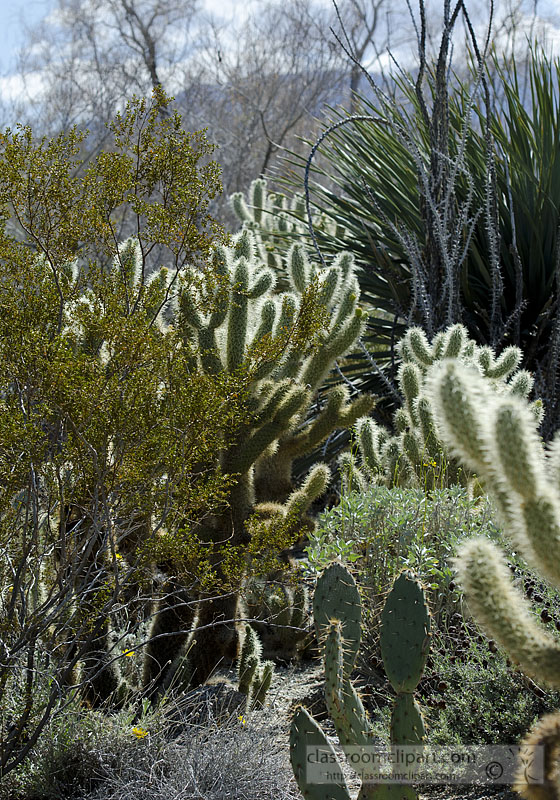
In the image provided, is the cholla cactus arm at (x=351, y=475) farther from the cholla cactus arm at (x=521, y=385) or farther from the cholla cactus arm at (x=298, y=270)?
the cholla cactus arm at (x=298, y=270)

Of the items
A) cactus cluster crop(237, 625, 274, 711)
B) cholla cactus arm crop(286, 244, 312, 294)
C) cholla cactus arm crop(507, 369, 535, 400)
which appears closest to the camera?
cactus cluster crop(237, 625, 274, 711)

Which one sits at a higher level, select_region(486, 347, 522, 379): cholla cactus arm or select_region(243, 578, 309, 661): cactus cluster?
select_region(486, 347, 522, 379): cholla cactus arm

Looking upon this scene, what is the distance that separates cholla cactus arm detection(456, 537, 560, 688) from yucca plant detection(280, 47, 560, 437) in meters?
4.02

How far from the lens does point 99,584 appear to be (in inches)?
136

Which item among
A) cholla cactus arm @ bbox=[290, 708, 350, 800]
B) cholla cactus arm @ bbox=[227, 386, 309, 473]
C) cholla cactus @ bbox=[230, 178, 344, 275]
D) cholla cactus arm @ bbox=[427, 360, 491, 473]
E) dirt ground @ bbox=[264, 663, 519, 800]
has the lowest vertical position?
dirt ground @ bbox=[264, 663, 519, 800]

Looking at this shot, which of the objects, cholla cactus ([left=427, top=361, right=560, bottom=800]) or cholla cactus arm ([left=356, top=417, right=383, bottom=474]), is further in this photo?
cholla cactus arm ([left=356, top=417, right=383, bottom=474])

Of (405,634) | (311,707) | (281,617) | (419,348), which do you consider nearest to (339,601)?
(405,634)

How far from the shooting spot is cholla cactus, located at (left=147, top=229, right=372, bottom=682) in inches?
143

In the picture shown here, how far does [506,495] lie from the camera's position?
1.74m

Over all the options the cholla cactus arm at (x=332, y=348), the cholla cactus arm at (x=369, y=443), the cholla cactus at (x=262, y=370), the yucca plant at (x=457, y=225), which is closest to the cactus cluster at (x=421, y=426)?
the cholla cactus arm at (x=369, y=443)

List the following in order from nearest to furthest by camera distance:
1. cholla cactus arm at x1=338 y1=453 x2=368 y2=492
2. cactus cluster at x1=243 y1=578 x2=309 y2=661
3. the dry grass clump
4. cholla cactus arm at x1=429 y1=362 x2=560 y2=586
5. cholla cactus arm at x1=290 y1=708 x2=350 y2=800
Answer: cholla cactus arm at x1=429 y1=362 x2=560 y2=586, cholla cactus arm at x1=290 y1=708 x2=350 y2=800, the dry grass clump, cactus cluster at x1=243 y1=578 x2=309 y2=661, cholla cactus arm at x1=338 y1=453 x2=368 y2=492

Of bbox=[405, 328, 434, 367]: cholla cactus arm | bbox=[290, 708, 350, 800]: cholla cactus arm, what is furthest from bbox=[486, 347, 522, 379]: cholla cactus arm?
bbox=[290, 708, 350, 800]: cholla cactus arm

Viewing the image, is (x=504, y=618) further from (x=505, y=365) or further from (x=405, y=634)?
(x=505, y=365)

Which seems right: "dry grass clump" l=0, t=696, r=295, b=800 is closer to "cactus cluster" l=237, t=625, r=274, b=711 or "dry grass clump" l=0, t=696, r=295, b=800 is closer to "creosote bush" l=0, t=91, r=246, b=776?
"creosote bush" l=0, t=91, r=246, b=776
